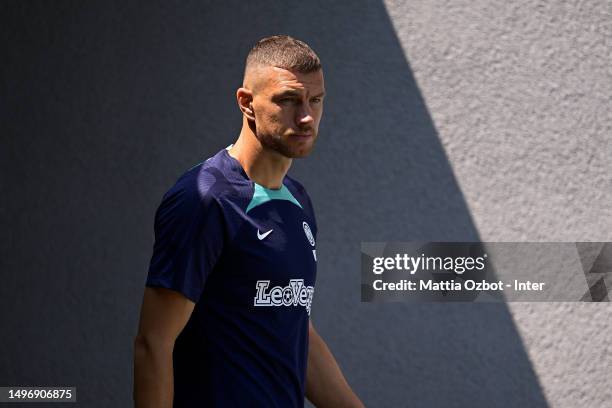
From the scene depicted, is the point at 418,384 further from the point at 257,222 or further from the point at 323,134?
the point at 257,222

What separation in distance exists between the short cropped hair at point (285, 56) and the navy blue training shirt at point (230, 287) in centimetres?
23

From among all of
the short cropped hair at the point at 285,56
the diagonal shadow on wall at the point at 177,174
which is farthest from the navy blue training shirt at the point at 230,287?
the diagonal shadow on wall at the point at 177,174

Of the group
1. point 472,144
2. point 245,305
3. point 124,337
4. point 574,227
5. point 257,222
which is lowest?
point 245,305

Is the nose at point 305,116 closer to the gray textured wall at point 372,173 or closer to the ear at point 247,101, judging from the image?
the ear at point 247,101

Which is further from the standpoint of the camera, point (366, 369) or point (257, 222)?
point (366, 369)

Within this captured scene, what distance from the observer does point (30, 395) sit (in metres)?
4.57

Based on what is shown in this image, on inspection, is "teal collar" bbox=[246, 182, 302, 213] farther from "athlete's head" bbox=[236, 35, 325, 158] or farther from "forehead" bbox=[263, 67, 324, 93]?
"forehead" bbox=[263, 67, 324, 93]

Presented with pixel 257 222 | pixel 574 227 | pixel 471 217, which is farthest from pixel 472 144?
pixel 257 222

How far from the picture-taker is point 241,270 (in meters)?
1.90

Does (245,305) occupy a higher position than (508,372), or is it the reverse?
(508,372)

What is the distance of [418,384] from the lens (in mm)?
4441

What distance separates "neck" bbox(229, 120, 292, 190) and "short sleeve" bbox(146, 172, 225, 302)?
181 mm

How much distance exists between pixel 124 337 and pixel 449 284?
1552 millimetres

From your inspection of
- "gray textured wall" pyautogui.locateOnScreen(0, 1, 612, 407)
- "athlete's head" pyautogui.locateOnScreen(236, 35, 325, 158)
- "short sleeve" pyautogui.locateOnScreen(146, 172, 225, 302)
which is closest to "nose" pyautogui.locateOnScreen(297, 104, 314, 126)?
"athlete's head" pyautogui.locateOnScreen(236, 35, 325, 158)
